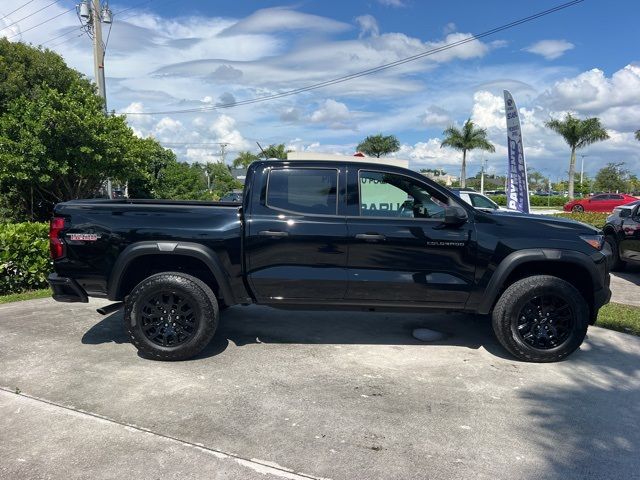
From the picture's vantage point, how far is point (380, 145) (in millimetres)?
50375

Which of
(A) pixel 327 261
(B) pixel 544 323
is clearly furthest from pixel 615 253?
(A) pixel 327 261

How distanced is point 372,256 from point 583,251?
76.5 inches

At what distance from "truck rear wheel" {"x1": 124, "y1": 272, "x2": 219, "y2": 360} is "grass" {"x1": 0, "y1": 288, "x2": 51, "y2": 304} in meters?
3.32

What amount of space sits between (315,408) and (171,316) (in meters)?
1.68

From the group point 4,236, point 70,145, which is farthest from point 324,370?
point 70,145

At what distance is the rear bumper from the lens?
14.7 ft

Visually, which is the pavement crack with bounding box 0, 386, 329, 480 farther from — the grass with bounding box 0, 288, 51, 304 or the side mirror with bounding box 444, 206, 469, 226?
the grass with bounding box 0, 288, 51, 304

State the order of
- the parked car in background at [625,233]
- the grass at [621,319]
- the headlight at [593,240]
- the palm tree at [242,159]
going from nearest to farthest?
the headlight at [593,240] → the grass at [621,319] → the parked car in background at [625,233] → the palm tree at [242,159]

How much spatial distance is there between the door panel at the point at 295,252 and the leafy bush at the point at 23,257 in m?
4.36

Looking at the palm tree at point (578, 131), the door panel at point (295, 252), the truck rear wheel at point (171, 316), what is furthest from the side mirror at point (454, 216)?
the palm tree at point (578, 131)

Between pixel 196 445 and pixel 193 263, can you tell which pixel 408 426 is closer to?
pixel 196 445

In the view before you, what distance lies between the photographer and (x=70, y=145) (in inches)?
470

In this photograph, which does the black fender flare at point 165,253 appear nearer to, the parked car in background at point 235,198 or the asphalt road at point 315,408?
the asphalt road at point 315,408

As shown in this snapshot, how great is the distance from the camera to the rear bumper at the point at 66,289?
449 cm
